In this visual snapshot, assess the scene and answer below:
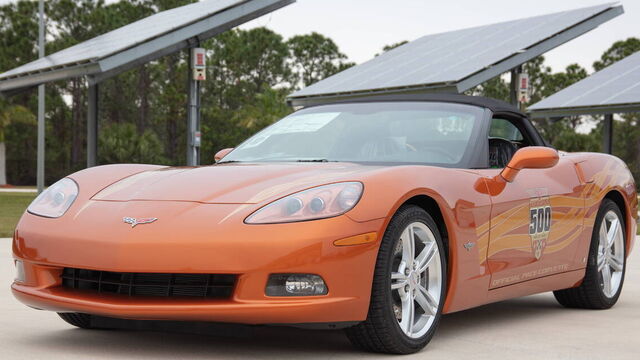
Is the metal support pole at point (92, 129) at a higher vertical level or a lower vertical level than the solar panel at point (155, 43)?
lower

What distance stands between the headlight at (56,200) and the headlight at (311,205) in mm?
1027

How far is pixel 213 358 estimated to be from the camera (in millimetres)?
4488

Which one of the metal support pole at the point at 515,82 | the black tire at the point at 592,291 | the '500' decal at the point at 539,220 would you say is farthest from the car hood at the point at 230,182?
the metal support pole at the point at 515,82

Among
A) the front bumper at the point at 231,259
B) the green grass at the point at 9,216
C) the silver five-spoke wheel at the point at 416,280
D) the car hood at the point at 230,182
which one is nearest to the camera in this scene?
the front bumper at the point at 231,259

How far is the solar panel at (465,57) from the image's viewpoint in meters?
22.2

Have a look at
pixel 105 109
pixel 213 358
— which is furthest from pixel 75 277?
pixel 105 109

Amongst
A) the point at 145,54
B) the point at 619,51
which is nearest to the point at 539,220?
the point at 145,54

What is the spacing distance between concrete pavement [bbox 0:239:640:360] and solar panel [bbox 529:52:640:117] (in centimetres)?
1897

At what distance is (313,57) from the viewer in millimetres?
80688

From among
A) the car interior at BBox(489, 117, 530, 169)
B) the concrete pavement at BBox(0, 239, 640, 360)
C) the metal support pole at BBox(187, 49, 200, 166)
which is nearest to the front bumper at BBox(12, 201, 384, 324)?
the concrete pavement at BBox(0, 239, 640, 360)

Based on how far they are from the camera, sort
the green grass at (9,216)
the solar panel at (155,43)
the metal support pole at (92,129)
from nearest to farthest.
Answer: the green grass at (9,216) < the solar panel at (155,43) < the metal support pole at (92,129)

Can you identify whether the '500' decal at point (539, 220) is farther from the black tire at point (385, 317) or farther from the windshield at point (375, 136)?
the black tire at point (385, 317)

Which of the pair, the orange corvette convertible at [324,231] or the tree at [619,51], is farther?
the tree at [619,51]

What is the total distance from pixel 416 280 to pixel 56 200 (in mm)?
1763
